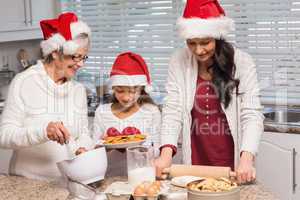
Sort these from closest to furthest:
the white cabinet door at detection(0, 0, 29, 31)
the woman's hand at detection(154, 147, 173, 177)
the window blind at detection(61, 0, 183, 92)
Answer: the woman's hand at detection(154, 147, 173, 177) < the white cabinet door at detection(0, 0, 29, 31) < the window blind at detection(61, 0, 183, 92)

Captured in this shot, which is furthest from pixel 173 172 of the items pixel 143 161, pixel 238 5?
pixel 238 5

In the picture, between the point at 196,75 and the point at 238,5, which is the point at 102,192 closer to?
the point at 196,75

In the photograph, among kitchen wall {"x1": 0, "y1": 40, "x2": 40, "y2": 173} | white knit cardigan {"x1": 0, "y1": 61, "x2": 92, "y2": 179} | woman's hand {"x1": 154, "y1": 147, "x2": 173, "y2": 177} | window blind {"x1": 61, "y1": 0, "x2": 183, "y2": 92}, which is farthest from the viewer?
kitchen wall {"x1": 0, "y1": 40, "x2": 40, "y2": 173}

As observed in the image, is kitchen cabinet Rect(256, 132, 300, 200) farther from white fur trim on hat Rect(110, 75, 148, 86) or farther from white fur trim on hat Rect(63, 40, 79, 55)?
white fur trim on hat Rect(63, 40, 79, 55)

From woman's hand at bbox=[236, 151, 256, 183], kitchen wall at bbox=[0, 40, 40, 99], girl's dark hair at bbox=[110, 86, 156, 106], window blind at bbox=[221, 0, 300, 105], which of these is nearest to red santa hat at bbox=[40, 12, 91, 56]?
girl's dark hair at bbox=[110, 86, 156, 106]

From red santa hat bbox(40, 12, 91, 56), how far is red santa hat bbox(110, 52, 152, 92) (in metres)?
0.27

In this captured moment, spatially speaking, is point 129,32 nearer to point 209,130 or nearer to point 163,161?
point 209,130

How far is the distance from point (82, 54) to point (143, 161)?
58 centimetres

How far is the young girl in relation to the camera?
2271 millimetres

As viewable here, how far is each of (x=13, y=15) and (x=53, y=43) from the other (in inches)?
53.6

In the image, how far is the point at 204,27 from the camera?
199 cm

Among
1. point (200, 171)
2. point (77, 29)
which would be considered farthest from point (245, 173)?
point (77, 29)

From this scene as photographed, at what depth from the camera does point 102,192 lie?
5.40ft

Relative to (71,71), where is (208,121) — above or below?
below
